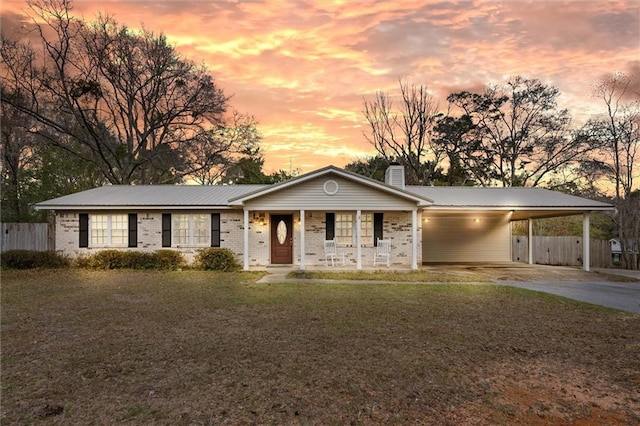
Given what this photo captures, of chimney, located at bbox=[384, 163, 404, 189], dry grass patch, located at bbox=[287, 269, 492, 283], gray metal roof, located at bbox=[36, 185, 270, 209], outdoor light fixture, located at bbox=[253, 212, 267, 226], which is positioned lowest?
dry grass patch, located at bbox=[287, 269, 492, 283]

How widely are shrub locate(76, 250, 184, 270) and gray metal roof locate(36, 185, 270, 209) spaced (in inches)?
78.6

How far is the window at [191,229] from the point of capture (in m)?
16.4

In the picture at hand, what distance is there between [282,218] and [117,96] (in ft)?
59.3

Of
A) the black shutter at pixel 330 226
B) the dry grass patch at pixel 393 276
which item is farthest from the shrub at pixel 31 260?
the black shutter at pixel 330 226

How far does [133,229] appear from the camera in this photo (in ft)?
53.8

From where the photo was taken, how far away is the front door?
660 inches

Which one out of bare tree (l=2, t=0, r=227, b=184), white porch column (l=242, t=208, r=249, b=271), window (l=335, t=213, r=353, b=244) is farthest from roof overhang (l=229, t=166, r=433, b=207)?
bare tree (l=2, t=0, r=227, b=184)

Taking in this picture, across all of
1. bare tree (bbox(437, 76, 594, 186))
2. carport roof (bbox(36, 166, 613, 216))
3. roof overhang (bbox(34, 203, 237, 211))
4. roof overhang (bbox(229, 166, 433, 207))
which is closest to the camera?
roof overhang (bbox(229, 166, 433, 207))

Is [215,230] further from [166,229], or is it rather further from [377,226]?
[377,226]

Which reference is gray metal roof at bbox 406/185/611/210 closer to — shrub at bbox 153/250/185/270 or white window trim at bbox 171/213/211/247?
white window trim at bbox 171/213/211/247

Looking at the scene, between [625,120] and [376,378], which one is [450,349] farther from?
[625,120]

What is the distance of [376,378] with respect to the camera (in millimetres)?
4570

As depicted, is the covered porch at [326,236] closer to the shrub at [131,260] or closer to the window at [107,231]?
the shrub at [131,260]

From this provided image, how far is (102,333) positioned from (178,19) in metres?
11.2
